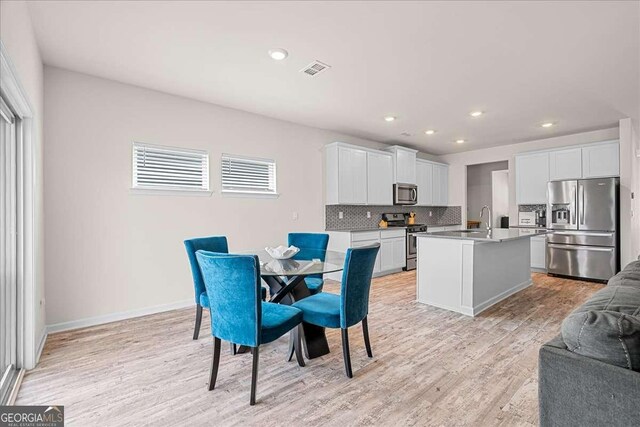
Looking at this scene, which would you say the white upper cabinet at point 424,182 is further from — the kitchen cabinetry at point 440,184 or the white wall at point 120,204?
the white wall at point 120,204

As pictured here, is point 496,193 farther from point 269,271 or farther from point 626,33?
point 269,271

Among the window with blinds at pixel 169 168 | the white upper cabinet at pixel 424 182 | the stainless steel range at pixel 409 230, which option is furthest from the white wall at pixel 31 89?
the white upper cabinet at pixel 424 182

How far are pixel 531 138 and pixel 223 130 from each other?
5.65 metres

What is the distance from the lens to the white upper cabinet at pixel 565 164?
5605mm

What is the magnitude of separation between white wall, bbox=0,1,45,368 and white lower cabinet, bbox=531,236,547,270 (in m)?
7.16

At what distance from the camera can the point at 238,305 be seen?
1.98m

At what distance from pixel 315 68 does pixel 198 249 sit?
2108mm

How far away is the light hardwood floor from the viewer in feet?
6.17

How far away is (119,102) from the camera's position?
3.52 metres

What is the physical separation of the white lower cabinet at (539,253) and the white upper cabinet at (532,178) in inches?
28.0

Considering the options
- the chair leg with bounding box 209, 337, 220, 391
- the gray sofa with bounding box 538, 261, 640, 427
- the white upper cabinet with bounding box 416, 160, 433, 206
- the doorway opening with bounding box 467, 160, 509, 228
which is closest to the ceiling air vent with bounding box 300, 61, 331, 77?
the chair leg with bounding box 209, 337, 220, 391

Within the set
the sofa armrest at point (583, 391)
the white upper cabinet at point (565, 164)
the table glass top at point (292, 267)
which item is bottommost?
the sofa armrest at point (583, 391)

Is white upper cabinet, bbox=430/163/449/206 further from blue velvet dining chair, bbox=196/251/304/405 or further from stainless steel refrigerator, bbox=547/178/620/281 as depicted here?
blue velvet dining chair, bbox=196/251/304/405

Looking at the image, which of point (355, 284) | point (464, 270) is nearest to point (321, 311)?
point (355, 284)
